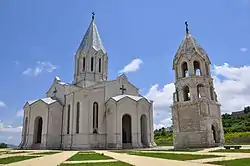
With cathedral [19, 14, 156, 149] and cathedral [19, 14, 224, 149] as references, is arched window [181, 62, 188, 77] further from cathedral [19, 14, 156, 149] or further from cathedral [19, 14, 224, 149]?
cathedral [19, 14, 156, 149]

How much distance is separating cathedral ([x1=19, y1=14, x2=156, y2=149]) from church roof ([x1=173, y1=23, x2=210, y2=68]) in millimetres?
10721

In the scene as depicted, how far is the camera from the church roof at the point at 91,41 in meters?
42.1

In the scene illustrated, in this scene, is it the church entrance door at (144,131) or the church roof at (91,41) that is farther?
the church roof at (91,41)

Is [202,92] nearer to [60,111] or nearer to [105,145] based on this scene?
[105,145]

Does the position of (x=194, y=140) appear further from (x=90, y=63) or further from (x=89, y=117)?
(x=90, y=63)

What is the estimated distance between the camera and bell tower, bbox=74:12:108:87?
132 feet

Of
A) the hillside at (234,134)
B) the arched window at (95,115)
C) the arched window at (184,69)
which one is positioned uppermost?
the arched window at (184,69)

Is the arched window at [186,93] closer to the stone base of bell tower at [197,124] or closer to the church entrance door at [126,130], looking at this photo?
the stone base of bell tower at [197,124]

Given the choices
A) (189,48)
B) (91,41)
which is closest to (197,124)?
(189,48)

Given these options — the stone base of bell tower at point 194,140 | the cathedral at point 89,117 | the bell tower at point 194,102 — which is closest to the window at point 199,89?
the bell tower at point 194,102

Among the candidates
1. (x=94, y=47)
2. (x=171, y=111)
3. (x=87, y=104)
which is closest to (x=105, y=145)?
(x=87, y=104)

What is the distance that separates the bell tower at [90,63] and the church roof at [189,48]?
1691 centimetres

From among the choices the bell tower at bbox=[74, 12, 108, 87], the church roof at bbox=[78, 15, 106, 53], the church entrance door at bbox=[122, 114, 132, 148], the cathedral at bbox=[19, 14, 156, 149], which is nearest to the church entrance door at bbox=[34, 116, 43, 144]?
the cathedral at bbox=[19, 14, 156, 149]

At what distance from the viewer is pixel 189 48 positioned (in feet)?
90.1
